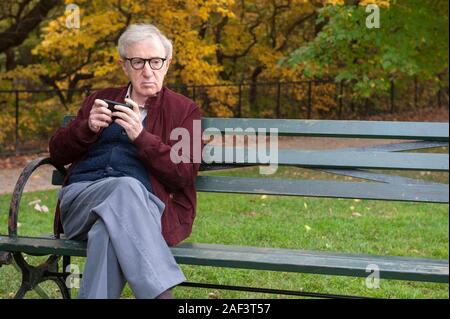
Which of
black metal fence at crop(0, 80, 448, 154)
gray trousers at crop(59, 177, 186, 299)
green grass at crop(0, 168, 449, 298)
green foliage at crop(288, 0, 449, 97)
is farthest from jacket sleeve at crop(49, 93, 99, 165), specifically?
black metal fence at crop(0, 80, 448, 154)

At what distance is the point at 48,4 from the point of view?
1204 centimetres

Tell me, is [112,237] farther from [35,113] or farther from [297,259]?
[35,113]

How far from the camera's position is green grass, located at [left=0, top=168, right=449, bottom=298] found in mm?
4379

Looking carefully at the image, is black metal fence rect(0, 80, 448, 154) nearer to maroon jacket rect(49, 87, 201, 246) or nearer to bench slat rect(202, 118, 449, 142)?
maroon jacket rect(49, 87, 201, 246)

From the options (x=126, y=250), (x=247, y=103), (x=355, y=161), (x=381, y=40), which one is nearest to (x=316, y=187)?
(x=355, y=161)

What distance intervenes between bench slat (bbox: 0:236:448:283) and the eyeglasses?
2.88 feet

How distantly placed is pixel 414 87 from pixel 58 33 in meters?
12.7

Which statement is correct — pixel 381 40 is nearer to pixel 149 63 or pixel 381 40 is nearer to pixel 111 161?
pixel 149 63

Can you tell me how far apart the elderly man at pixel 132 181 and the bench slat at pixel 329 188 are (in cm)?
22

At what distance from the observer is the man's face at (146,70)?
3.51m

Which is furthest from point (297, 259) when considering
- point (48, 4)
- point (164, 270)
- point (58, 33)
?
point (48, 4)

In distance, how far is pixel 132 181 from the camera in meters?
3.11

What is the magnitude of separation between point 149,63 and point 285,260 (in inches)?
→ 46.1
